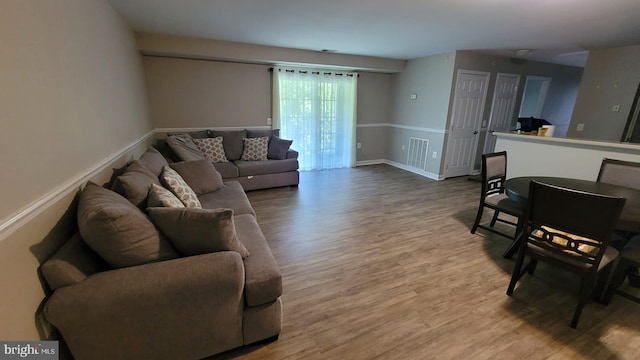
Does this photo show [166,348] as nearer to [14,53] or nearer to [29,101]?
[29,101]

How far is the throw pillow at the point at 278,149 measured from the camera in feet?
15.0

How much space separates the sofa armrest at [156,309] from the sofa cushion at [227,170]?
2844mm

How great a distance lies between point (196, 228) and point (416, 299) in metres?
1.67

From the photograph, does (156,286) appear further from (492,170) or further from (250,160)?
(250,160)

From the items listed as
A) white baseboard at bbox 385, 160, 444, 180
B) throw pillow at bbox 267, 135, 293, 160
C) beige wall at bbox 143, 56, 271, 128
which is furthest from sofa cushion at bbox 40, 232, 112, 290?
white baseboard at bbox 385, 160, 444, 180

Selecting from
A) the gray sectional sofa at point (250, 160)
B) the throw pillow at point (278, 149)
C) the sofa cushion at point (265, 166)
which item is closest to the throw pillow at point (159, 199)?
the gray sectional sofa at point (250, 160)

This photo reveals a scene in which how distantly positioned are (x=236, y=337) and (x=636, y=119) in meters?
5.69

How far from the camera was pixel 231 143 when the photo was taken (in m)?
4.51

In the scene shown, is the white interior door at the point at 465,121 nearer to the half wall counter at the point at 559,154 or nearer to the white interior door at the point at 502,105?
the white interior door at the point at 502,105

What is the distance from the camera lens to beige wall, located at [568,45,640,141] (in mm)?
3791

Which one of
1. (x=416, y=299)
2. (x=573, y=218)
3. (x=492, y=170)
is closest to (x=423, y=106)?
(x=492, y=170)


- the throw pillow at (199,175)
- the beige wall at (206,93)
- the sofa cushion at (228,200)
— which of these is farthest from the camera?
the beige wall at (206,93)

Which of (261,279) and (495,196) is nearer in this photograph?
(261,279)

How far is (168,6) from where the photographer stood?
2.62m
